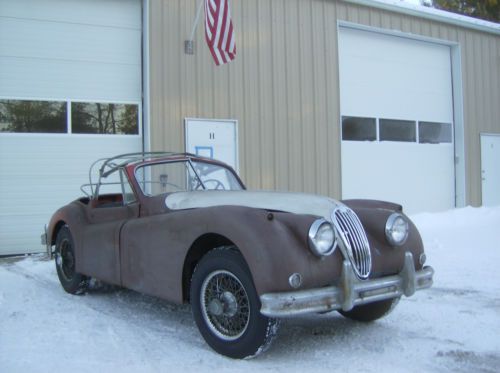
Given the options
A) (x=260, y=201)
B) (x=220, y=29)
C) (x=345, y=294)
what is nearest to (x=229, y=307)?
(x=345, y=294)

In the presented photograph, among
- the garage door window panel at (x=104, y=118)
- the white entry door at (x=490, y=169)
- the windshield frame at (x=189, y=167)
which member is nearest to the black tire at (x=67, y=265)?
the windshield frame at (x=189, y=167)

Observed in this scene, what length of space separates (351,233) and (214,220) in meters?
1.02

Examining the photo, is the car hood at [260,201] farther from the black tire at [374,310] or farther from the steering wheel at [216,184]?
the black tire at [374,310]

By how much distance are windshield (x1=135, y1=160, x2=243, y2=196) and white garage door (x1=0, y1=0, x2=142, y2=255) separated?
4.61 m

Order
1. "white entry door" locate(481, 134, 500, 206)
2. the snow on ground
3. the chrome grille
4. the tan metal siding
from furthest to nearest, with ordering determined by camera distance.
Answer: "white entry door" locate(481, 134, 500, 206)
the tan metal siding
the chrome grille
the snow on ground

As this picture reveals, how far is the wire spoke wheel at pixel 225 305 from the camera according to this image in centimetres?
373

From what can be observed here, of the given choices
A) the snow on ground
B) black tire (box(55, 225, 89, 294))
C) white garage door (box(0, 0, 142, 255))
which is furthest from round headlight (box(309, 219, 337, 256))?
white garage door (box(0, 0, 142, 255))

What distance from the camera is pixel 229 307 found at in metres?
3.78

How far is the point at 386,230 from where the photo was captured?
13.7 ft

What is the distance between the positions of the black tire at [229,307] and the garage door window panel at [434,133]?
10794 millimetres

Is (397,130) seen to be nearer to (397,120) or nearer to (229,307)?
(397,120)

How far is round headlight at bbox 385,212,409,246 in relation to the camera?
4160 millimetres

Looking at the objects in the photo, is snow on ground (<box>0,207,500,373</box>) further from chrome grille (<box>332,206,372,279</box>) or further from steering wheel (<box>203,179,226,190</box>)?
steering wheel (<box>203,179,226,190</box>)

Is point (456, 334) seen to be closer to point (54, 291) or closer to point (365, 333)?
point (365, 333)
